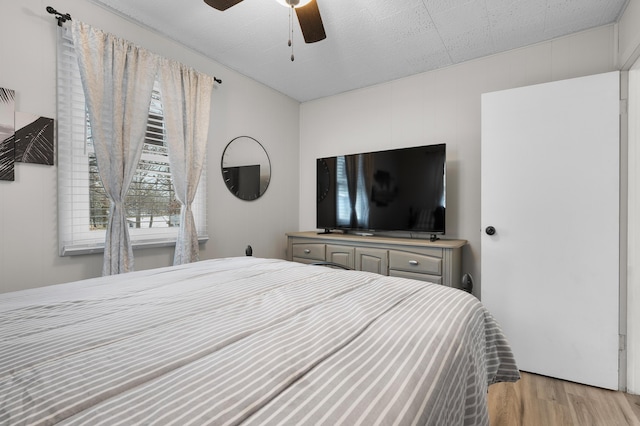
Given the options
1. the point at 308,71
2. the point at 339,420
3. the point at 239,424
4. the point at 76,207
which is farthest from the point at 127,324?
the point at 308,71

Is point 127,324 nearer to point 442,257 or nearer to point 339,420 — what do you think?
point 339,420

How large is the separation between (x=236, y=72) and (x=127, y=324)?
9.59 ft

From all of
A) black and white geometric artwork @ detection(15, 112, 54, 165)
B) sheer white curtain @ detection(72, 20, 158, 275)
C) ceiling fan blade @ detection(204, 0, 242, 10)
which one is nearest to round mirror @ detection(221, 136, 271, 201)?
sheer white curtain @ detection(72, 20, 158, 275)

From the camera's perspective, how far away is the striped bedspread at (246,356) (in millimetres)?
487

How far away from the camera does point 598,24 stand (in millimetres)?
2266

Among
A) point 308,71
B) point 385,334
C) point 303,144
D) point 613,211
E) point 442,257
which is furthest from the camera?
point 303,144

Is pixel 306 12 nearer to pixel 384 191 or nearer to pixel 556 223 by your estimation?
pixel 384 191

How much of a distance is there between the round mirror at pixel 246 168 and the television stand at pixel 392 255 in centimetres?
71

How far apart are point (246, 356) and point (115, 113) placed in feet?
7.15

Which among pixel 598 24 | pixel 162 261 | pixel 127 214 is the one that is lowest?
pixel 162 261

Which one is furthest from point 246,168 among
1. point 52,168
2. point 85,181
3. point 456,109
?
point 456,109

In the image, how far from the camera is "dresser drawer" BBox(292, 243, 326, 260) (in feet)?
10.4

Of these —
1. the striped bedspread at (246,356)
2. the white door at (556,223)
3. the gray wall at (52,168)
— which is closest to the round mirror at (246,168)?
the gray wall at (52,168)

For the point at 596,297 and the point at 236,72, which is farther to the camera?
the point at 236,72
